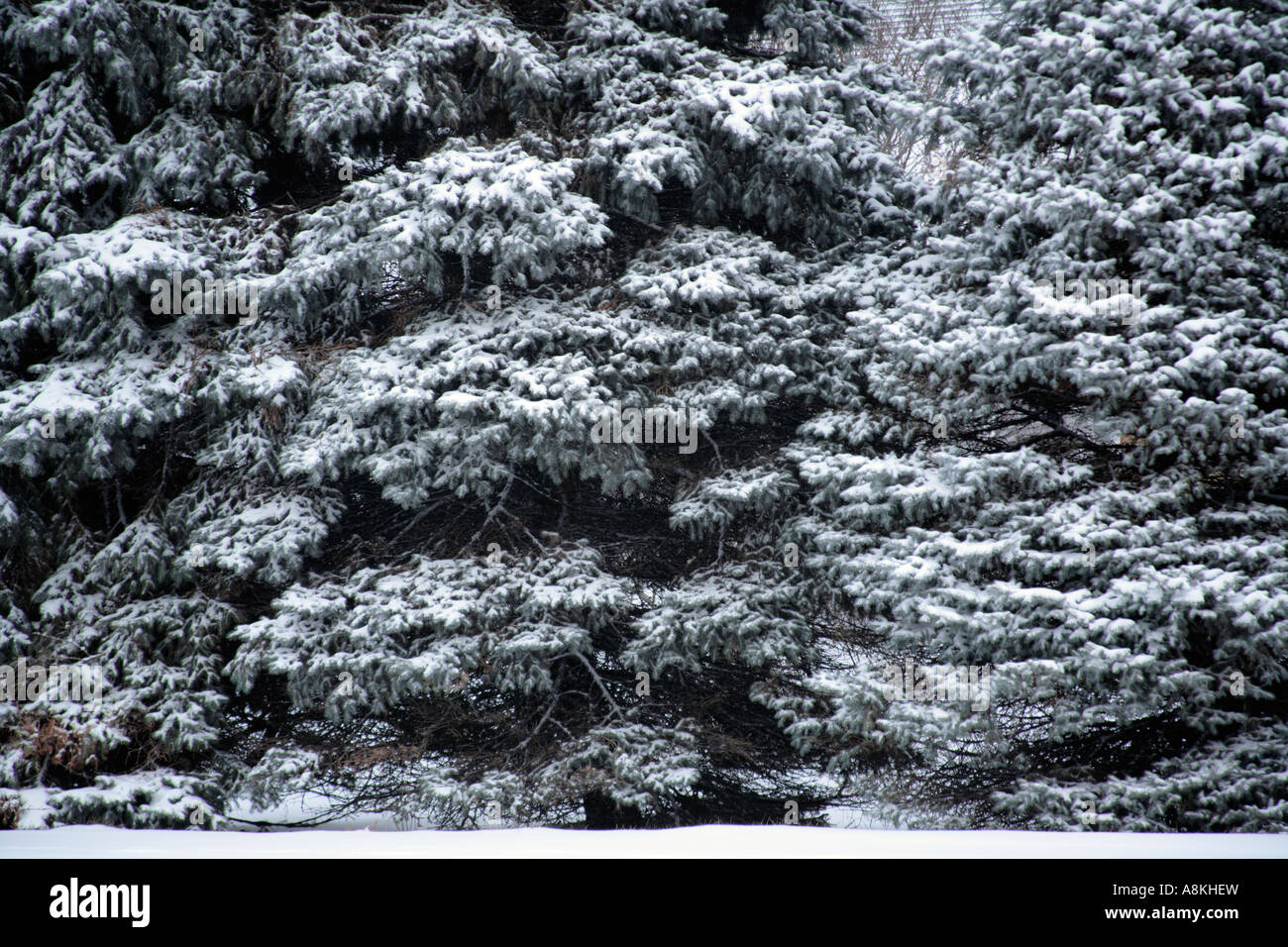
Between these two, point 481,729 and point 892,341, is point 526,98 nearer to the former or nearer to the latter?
point 892,341

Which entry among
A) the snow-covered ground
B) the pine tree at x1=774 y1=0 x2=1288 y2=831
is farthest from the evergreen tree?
the snow-covered ground

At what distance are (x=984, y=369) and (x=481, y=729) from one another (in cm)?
539

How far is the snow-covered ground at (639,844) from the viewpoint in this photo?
5.68 meters

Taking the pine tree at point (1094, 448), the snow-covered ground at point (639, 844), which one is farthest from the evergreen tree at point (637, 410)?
the snow-covered ground at point (639, 844)

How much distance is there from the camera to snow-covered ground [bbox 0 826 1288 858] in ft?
18.6

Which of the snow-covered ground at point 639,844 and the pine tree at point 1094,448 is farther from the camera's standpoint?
the pine tree at point 1094,448

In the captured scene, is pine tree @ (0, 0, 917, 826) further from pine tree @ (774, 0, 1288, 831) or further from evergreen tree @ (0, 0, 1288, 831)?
pine tree @ (774, 0, 1288, 831)

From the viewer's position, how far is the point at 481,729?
8.88 metres

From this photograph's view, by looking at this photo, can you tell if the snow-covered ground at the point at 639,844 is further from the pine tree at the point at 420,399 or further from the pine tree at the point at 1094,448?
the pine tree at the point at 420,399

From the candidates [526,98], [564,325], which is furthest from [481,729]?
[526,98]

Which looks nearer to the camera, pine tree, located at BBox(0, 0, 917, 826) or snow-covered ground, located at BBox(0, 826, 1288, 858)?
snow-covered ground, located at BBox(0, 826, 1288, 858)

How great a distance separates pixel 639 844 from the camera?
6012 millimetres

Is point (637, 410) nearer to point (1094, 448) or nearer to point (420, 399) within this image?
point (420, 399)

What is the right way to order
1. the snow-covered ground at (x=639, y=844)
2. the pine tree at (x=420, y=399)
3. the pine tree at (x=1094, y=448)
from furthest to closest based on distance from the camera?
the pine tree at (x=420, y=399) < the pine tree at (x=1094, y=448) < the snow-covered ground at (x=639, y=844)
